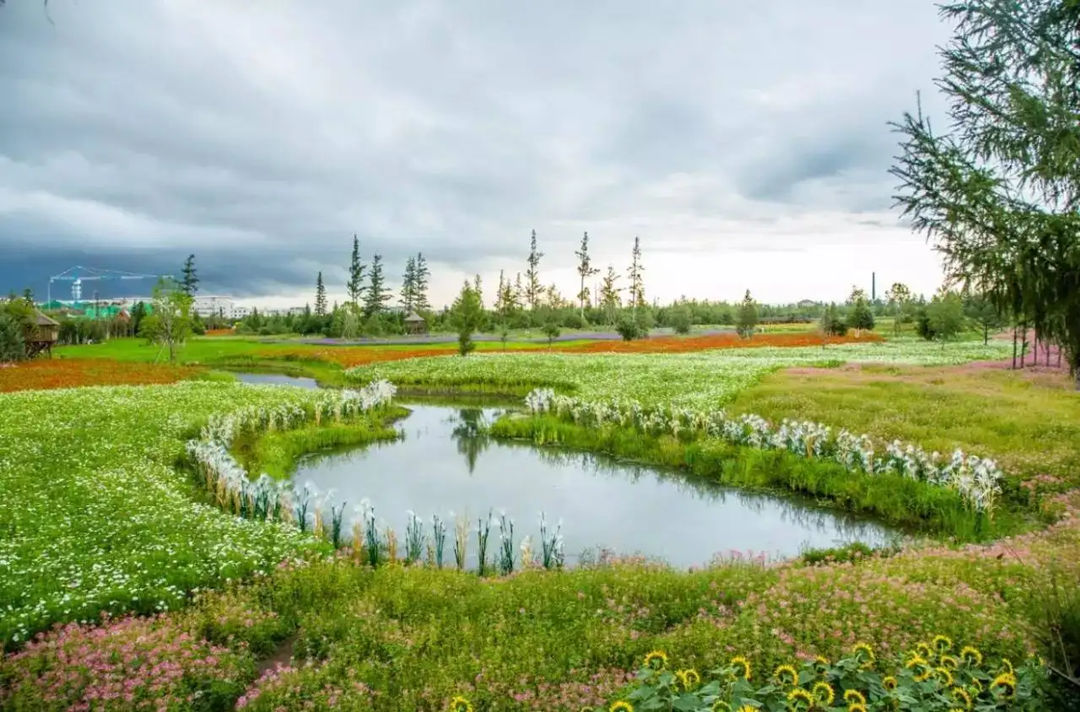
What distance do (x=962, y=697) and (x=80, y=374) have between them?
1675 inches

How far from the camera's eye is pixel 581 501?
52.0 feet

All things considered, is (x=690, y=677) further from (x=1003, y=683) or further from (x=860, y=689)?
(x=1003, y=683)

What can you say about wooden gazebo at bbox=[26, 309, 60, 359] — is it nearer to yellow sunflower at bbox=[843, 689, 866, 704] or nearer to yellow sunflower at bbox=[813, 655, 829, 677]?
yellow sunflower at bbox=[813, 655, 829, 677]

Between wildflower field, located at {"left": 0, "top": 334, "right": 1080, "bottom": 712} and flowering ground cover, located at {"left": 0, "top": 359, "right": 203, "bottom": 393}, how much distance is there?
16.8 meters

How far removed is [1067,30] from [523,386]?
30953 millimetres

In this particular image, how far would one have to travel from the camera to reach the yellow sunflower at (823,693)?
469cm

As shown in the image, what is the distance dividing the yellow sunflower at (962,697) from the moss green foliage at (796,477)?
910cm

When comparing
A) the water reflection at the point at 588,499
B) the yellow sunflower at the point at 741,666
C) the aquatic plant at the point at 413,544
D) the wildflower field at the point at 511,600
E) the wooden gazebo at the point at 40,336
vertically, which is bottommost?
the water reflection at the point at 588,499

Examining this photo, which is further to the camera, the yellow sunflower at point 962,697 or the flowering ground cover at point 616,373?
the flowering ground cover at point 616,373

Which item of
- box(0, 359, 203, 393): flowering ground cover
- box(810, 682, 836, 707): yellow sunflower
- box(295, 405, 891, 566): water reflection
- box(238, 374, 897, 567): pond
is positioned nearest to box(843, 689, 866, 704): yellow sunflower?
box(810, 682, 836, 707): yellow sunflower

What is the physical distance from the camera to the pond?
12.9 meters

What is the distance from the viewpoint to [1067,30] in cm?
837

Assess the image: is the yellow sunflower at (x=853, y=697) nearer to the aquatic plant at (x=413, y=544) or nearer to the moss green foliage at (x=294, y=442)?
the aquatic plant at (x=413, y=544)

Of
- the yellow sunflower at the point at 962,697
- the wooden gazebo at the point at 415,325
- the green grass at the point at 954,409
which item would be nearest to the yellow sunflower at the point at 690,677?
the yellow sunflower at the point at 962,697
